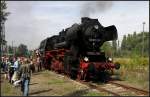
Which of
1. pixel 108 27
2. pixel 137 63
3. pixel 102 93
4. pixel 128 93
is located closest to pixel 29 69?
pixel 102 93

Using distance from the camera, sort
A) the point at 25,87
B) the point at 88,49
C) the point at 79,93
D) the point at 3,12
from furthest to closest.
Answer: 1. the point at 3,12
2. the point at 88,49
3. the point at 79,93
4. the point at 25,87

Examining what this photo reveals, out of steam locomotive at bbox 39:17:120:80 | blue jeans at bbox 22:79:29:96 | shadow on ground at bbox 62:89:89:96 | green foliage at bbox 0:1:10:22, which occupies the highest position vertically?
green foliage at bbox 0:1:10:22

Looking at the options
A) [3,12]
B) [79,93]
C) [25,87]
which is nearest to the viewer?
[25,87]

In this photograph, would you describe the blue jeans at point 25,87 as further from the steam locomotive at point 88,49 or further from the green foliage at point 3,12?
the green foliage at point 3,12

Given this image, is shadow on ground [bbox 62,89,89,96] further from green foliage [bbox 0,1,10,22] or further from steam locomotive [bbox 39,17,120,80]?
green foliage [bbox 0,1,10,22]

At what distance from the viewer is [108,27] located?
22.2 metres

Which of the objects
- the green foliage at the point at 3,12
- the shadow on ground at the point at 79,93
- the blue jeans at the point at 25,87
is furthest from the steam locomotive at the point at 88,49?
the green foliage at the point at 3,12

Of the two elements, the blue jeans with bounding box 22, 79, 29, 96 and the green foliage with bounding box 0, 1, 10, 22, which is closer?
the blue jeans with bounding box 22, 79, 29, 96

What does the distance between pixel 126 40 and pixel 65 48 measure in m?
110

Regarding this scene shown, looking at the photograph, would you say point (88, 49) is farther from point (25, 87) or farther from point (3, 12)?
point (3, 12)

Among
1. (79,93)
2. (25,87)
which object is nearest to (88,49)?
(79,93)

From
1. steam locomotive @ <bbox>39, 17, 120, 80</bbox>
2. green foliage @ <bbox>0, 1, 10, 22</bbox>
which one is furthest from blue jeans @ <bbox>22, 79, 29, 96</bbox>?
green foliage @ <bbox>0, 1, 10, 22</bbox>

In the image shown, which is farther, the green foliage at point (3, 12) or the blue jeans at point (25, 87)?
the green foliage at point (3, 12)

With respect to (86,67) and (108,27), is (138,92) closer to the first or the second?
(86,67)
